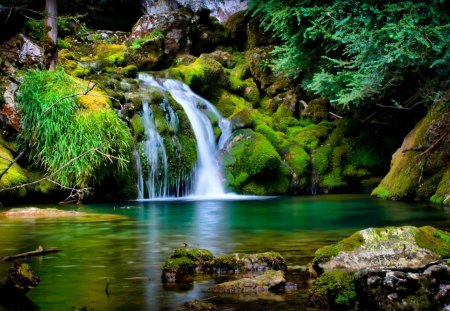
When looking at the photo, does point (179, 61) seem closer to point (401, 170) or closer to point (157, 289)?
point (401, 170)

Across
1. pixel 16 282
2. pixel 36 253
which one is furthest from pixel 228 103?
pixel 16 282

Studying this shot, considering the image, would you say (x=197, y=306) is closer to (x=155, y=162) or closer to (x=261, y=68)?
(x=155, y=162)

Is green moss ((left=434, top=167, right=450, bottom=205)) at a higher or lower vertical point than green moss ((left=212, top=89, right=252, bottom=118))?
lower

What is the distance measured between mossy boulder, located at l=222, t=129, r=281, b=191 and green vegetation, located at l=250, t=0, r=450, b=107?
2.67 meters

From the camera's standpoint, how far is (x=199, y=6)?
91.8 feet

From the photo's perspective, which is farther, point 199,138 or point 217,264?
point 199,138

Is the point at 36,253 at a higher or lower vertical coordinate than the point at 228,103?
lower

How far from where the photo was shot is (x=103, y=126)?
14.4 m

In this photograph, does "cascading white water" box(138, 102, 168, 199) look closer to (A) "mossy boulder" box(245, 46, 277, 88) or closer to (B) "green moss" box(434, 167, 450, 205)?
(A) "mossy boulder" box(245, 46, 277, 88)

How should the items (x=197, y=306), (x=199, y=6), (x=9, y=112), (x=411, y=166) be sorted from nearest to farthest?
(x=197, y=306) → (x=411, y=166) → (x=9, y=112) → (x=199, y=6)

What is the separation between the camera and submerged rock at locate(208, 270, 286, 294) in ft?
15.0

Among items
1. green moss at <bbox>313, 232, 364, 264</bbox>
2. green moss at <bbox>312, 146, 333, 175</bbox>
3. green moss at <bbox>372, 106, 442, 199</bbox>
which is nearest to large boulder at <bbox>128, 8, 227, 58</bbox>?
green moss at <bbox>312, 146, 333, 175</bbox>

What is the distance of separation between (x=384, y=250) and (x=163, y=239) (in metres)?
3.47

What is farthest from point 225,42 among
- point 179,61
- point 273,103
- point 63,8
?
point 63,8
